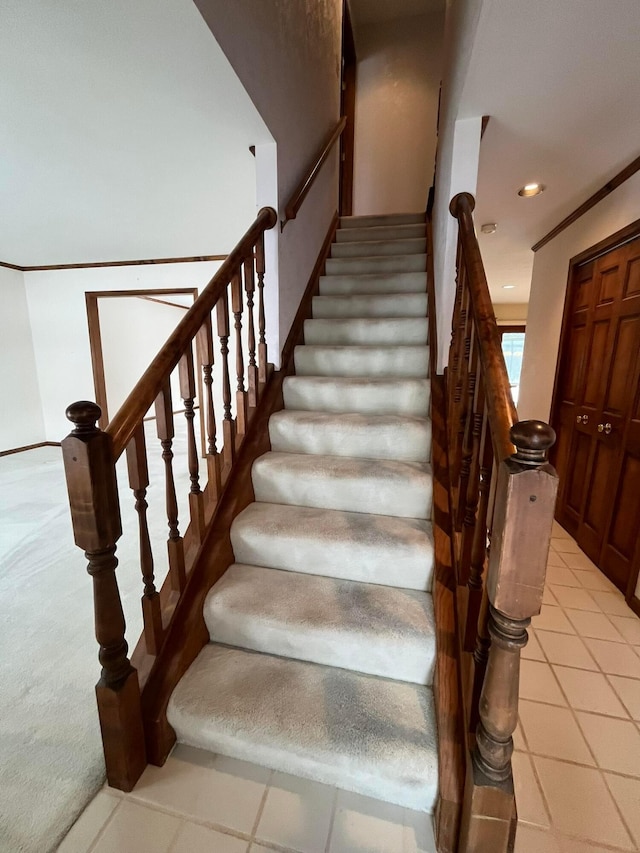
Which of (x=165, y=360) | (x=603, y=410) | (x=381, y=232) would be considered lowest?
(x=603, y=410)

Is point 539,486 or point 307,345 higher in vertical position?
point 307,345

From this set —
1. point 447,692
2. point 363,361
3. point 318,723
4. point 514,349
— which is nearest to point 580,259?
point 363,361

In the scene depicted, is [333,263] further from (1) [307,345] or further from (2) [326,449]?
(2) [326,449]

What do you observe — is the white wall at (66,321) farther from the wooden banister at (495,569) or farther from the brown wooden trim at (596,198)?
the wooden banister at (495,569)

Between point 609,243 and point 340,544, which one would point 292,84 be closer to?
point 609,243

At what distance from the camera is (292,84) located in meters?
2.02

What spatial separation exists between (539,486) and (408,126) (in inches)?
212

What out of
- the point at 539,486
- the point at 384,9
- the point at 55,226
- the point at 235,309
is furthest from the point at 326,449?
the point at 384,9

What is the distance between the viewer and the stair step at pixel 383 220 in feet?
11.6

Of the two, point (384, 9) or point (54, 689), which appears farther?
point (384, 9)

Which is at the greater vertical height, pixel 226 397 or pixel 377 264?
pixel 377 264

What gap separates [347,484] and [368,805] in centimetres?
98

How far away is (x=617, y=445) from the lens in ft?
7.23

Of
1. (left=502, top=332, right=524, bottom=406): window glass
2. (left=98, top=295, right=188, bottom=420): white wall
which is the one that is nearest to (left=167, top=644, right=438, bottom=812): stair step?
(left=98, top=295, right=188, bottom=420): white wall
